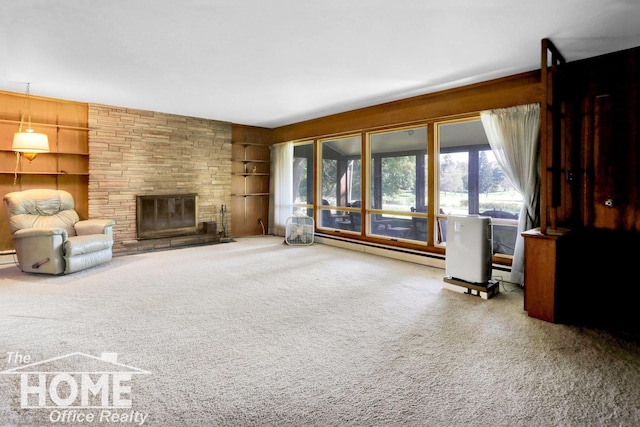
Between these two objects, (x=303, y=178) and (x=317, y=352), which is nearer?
(x=317, y=352)

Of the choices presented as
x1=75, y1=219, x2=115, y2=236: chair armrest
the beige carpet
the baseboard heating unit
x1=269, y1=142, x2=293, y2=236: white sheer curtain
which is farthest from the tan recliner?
the baseboard heating unit

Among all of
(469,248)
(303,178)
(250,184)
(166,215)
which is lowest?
(469,248)

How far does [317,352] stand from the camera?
8.27ft

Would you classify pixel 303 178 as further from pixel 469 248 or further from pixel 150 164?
pixel 469 248

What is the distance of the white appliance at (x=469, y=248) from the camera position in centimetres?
388

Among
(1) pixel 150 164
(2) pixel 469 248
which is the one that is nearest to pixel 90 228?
(1) pixel 150 164

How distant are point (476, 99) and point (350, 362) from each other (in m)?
Answer: 4.03

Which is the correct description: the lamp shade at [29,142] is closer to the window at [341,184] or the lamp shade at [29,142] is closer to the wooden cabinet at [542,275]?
the window at [341,184]

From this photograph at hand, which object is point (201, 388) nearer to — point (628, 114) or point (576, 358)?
point (576, 358)

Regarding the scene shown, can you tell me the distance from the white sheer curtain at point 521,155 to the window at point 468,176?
726 millimetres

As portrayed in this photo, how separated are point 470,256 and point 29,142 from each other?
6157 millimetres

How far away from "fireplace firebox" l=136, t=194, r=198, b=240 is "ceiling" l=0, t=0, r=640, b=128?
2.09m

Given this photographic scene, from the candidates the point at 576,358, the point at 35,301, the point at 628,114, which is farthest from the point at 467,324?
the point at 35,301

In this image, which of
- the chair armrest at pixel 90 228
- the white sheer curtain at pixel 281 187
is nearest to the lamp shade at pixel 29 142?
the chair armrest at pixel 90 228
